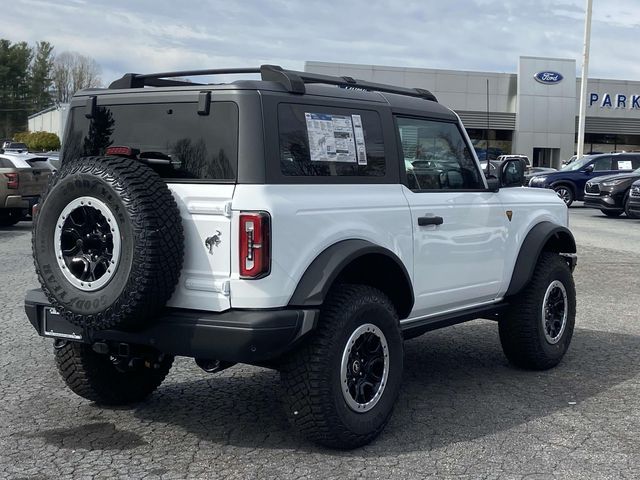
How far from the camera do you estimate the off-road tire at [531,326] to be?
19.9 ft

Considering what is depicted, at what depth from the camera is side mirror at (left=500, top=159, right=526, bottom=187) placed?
6.00 metres

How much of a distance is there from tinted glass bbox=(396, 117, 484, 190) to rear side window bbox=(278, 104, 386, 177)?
321 mm

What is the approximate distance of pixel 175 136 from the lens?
175 inches

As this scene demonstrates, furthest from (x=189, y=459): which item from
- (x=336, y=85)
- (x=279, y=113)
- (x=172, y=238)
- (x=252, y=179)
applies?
(x=336, y=85)

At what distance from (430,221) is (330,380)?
4.56 ft

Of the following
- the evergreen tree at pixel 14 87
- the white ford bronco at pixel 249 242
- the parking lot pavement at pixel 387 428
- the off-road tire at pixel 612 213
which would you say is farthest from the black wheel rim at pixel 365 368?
the evergreen tree at pixel 14 87

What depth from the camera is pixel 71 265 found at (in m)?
4.27

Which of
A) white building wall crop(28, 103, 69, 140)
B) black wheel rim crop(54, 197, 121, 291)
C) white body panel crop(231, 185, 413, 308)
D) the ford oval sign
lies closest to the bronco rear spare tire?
black wheel rim crop(54, 197, 121, 291)

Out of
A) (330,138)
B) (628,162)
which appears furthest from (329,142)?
(628,162)

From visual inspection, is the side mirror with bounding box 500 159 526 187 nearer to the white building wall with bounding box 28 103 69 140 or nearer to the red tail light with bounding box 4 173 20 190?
the red tail light with bounding box 4 173 20 190

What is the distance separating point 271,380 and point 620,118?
55.3 m

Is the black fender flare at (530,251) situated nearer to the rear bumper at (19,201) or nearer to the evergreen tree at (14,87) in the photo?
the rear bumper at (19,201)

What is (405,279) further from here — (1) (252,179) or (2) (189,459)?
(2) (189,459)

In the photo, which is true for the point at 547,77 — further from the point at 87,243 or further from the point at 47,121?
the point at 47,121
